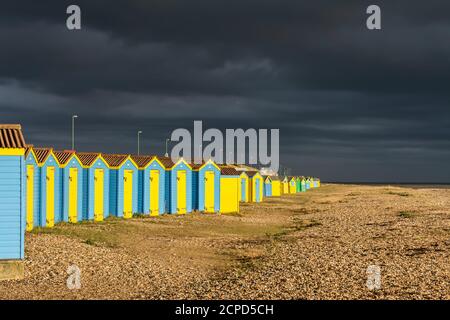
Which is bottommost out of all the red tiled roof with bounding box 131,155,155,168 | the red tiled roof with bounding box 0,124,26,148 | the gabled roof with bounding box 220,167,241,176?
the gabled roof with bounding box 220,167,241,176

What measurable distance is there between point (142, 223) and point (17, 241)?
53.3 ft

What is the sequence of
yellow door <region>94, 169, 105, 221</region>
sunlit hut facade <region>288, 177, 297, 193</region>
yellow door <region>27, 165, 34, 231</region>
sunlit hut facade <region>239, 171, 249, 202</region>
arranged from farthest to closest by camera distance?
1. sunlit hut facade <region>288, 177, 297, 193</region>
2. sunlit hut facade <region>239, 171, 249, 202</region>
3. yellow door <region>94, 169, 105, 221</region>
4. yellow door <region>27, 165, 34, 231</region>

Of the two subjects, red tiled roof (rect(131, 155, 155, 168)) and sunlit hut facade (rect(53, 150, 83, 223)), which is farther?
red tiled roof (rect(131, 155, 155, 168))

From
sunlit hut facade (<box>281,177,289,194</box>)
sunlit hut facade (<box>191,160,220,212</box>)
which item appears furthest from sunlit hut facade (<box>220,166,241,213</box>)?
sunlit hut facade (<box>281,177,289,194</box>)

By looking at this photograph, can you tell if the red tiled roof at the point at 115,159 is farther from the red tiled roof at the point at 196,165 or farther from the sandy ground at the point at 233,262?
the red tiled roof at the point at 196,165

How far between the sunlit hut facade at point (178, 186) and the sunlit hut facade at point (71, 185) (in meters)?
8.17

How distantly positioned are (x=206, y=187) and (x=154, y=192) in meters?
5.26

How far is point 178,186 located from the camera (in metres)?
38.1

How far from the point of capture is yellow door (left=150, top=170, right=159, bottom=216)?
3588 cm

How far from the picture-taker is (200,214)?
127ft

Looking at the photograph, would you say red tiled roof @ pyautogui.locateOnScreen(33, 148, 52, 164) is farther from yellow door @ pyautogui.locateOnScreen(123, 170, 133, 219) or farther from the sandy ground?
yellow door @ pyautogui.locateOnScreen(123, 170, 133, 219)

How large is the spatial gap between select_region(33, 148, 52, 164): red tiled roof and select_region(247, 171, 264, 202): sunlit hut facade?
114 feet

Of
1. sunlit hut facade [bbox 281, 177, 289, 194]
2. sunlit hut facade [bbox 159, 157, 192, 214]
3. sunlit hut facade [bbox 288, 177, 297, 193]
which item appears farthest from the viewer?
sunlit hut facade [bbox 288, 177, 297, 193]

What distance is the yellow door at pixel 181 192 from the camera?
38.0 m
